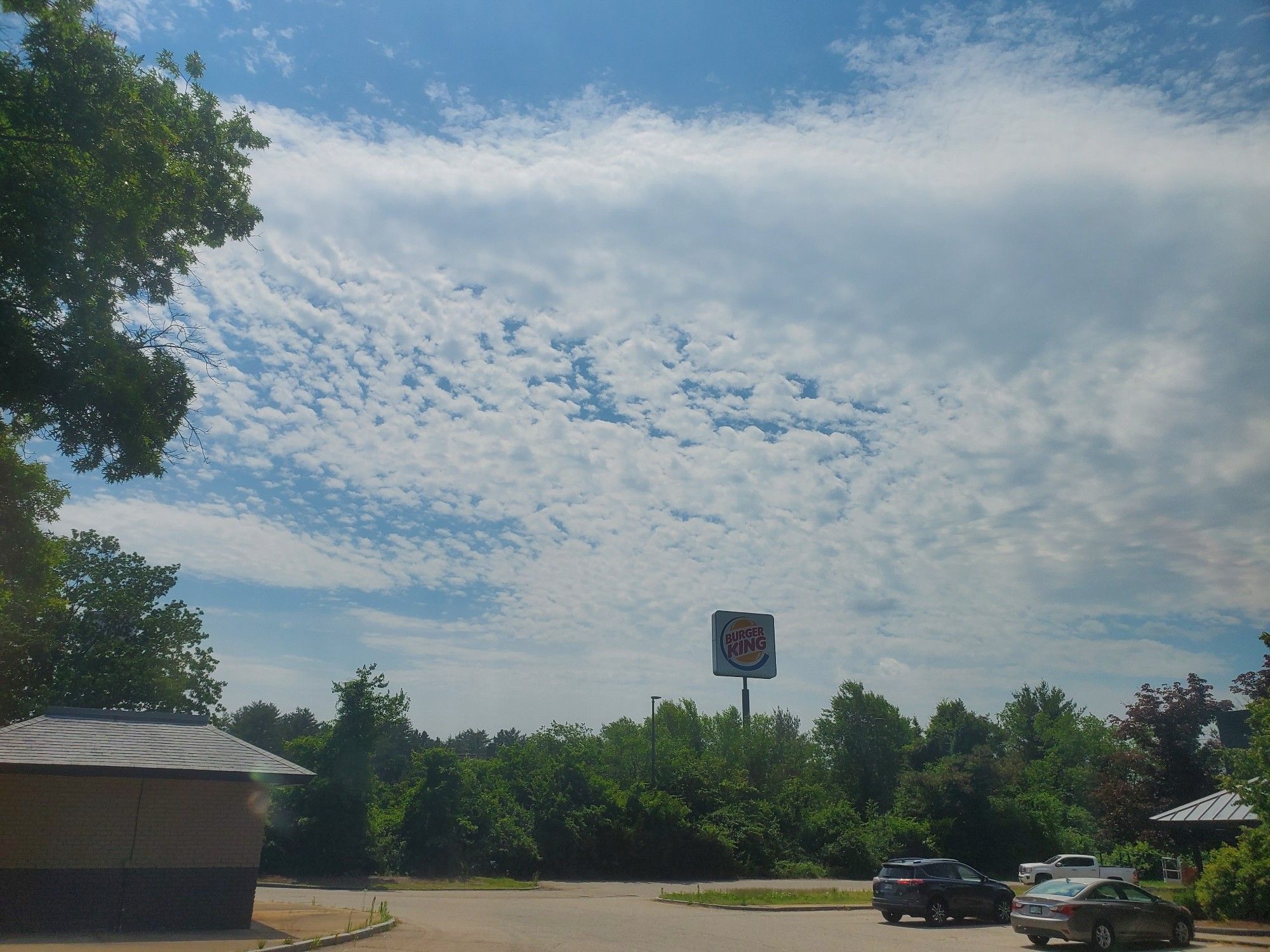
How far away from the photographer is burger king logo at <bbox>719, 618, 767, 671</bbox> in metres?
55.4

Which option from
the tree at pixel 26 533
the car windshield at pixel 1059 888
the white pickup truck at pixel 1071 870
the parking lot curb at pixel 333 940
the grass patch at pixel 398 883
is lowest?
the grass patch at pixel 398 883

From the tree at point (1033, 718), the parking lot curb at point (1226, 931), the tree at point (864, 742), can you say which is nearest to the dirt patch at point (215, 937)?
the parking lot curb at point (1226, 931)

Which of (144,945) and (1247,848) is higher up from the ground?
(1247,848)

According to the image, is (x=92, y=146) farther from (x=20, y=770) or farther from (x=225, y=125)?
(x=20, y=770)

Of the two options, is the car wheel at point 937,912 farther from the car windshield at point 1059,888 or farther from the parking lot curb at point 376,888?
the parking lot curb at point 376,888

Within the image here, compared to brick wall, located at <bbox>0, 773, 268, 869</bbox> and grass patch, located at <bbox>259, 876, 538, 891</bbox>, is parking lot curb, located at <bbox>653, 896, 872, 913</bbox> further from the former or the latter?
brick wall, located at <bbox>0, 773, 268, 869</bbox>

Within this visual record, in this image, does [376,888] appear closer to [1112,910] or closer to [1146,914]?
[1112,910]

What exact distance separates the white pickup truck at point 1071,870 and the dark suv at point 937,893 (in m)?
14.4

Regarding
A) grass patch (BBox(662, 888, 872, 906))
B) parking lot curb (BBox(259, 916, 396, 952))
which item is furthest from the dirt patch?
grass patch (BBox(662, 888, 872, 906))

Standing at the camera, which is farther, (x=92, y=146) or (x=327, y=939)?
(x=327, y=939)

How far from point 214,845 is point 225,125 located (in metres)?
13.5

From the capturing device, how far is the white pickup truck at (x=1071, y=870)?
35.0m

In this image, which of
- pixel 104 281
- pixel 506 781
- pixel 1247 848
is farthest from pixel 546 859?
pixel 104 281

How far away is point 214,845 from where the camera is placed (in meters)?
17.0
